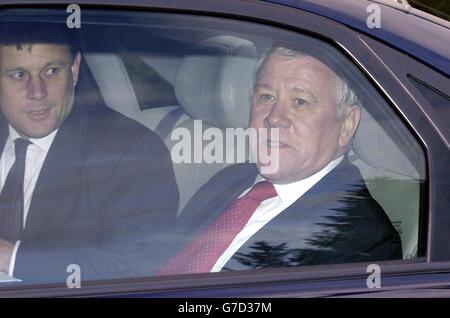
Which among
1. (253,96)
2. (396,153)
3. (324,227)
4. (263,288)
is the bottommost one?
(263,288)

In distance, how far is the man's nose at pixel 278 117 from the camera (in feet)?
7.63

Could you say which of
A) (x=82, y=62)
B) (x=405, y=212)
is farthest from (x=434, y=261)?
(x=82, y=62)

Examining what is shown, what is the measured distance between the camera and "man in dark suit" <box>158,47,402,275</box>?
2.28 metres

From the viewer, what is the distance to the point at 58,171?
234 cm

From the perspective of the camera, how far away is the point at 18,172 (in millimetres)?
2363

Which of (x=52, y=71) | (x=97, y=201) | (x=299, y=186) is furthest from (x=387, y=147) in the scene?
(x=52, y=71)

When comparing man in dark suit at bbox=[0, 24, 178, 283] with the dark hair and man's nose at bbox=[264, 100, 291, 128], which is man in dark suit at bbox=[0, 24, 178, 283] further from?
man's nose at bbox=[264, 100, 291, 128]

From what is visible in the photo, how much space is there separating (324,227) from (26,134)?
0.71 metres

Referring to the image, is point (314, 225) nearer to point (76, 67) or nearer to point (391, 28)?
point (391, 28)

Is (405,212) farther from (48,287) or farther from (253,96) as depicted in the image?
(48,287)

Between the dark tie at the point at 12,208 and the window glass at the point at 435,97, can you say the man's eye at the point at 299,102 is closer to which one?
the window glass at the point at 435,97

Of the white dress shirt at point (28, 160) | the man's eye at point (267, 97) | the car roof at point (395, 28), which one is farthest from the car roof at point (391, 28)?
the white dress shirt at point (28, 160)

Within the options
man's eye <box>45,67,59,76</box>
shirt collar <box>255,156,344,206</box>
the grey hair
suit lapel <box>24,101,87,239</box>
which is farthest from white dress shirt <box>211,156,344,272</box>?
man's eye <box>45,67,59,76</box>

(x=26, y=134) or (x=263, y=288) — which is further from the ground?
(x=26, y=134)
